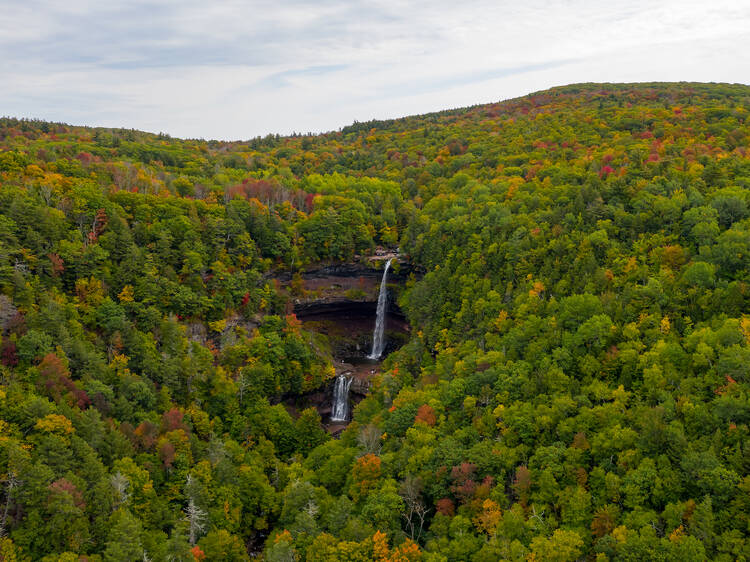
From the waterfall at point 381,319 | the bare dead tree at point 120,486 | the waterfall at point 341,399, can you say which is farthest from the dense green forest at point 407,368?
the waterfall at point 381,319

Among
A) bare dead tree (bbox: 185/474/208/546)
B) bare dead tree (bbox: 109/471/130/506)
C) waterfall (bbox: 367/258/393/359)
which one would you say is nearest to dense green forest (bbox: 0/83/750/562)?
bare dead tree (bbox: 109/471/130/506)

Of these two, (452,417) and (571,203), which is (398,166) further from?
(452,417)

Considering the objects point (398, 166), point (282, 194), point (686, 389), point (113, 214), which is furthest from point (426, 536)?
point (398, 166)

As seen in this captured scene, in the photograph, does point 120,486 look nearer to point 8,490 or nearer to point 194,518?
point 194,518

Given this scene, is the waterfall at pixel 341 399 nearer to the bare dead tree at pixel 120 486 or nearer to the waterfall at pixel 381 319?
the waterfall at pixel 381 319

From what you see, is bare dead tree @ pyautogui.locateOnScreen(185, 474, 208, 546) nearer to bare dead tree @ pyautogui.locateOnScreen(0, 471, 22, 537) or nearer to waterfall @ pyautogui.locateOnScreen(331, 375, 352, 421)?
bare dead tree @ pyautogui.locateOnScreen(0, 471, 22, 537)

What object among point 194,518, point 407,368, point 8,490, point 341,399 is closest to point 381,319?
point 341,399
